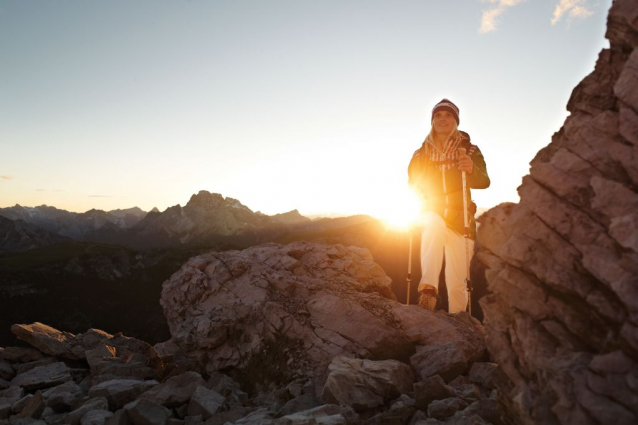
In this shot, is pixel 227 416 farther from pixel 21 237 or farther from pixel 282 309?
pixel 21 237

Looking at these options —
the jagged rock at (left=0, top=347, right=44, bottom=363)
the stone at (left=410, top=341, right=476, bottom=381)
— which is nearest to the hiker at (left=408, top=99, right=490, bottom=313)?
the stone at (left=410, top=341, right=476, bottom=381)

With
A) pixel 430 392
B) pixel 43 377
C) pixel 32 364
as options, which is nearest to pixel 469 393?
pixel 430 392

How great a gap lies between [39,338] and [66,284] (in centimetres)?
8573

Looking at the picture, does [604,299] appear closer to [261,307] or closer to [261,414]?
[261,414]

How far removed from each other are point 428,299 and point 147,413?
7611mm

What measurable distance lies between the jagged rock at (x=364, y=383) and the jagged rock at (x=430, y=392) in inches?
20.2

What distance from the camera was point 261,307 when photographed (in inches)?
427

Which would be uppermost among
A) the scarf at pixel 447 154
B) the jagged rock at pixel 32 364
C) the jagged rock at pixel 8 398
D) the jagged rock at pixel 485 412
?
the scarf at pixel 447 154

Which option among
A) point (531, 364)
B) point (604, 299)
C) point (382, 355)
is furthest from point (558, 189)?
point (382, 355)

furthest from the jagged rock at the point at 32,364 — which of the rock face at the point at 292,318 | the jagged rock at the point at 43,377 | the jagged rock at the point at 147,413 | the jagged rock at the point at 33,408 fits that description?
the jagged rock at the point at 147,413

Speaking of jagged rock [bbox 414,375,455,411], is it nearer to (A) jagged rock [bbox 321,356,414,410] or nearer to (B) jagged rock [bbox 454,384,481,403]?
(B) jagged rock [bbox 454,384,481,403]

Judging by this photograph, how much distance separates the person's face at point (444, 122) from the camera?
1106 centimetres

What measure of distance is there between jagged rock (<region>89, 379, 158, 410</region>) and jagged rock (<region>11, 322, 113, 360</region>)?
5.54 metres

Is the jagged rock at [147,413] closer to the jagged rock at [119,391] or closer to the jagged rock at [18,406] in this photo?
the jagged rock at [119,391]
